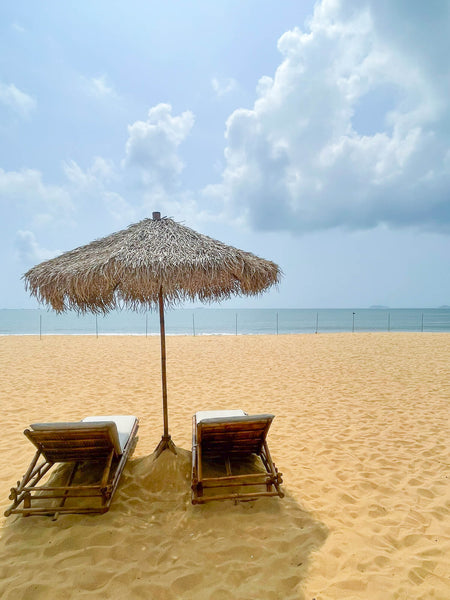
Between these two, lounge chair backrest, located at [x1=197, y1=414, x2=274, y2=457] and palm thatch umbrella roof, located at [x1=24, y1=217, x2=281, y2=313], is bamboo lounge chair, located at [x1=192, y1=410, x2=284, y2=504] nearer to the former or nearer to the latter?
lounge chair backrest, located at [x1=197, y1=414, x2=274, y2=457]

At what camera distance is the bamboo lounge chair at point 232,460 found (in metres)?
2.78

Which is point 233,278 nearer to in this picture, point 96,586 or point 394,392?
point 96,586

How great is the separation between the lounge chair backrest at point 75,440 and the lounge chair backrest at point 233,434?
2.54 ft

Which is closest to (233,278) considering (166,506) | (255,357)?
(166,506)

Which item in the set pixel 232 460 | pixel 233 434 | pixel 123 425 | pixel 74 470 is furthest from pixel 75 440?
pixel 232 460

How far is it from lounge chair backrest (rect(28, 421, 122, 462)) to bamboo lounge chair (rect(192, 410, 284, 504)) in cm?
76

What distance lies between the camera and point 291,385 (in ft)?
23.4

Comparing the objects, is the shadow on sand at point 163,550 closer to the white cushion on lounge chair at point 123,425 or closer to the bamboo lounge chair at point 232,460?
the bamboo lounge chair at point 232,460

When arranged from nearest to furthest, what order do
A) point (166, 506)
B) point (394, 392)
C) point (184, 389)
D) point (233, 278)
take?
point (166, 506), point (233, 278), point (394, 392), point (184, 389)

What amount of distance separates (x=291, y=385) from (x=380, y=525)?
14.9 ft

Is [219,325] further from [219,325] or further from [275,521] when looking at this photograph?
[275,521]

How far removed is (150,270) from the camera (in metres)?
2.86

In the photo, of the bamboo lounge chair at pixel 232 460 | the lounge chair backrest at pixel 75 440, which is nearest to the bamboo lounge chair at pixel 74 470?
the lounge chair backrest at pixel 75 440

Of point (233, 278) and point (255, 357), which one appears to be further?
point (255, 357)
